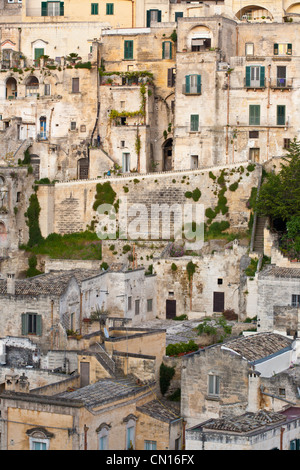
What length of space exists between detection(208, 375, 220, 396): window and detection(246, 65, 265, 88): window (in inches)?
1077

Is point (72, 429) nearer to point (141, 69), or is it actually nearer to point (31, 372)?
point (31, 372)

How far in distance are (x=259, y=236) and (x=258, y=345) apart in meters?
16.5

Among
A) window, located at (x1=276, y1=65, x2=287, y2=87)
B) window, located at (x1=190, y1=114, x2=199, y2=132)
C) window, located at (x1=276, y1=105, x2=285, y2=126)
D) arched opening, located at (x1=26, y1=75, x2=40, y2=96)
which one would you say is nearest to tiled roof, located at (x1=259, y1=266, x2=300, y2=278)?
window, located at (x1=276, y1=105, x2=285, y2=126)

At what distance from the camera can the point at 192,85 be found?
6103 cm

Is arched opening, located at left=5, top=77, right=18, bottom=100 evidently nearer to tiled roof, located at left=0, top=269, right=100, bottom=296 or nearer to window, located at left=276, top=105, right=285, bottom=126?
window, located at left=276, top=105, right=285, bottom=126

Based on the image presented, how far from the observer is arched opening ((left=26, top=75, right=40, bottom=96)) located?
65.9m

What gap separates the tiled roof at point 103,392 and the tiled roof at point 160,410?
2.13 ft

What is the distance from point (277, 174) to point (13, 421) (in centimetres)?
2739

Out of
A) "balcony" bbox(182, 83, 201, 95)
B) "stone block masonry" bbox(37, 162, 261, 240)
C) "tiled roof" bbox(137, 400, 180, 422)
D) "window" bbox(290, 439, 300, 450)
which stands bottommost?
"window" bbox(290, 439, 300, 450)

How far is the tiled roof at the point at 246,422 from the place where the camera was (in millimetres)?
31812

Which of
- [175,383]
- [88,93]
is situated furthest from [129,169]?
[175,383]

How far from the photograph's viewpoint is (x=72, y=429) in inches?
1284

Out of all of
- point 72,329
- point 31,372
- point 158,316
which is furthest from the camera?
point 158,316
